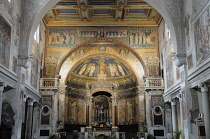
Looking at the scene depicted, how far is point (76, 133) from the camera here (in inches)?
1139

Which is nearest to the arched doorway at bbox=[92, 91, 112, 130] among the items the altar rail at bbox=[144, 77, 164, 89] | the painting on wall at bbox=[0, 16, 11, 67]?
the altar rail at bbox=[144, 77, 164, 89]

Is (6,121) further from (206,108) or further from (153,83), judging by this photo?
(153,83)

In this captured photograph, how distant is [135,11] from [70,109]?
46.2 ft

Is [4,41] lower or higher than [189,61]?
higher

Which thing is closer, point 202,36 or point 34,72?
point 202,36

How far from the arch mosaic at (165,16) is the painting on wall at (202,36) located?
1857 millimetres

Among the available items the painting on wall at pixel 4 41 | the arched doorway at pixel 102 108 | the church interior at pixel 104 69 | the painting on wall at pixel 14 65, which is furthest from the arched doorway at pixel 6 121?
the arched doorway at pixel 102 108

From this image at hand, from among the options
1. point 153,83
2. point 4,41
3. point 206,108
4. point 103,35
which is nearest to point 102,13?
point 103,35

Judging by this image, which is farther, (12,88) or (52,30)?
(52,30)

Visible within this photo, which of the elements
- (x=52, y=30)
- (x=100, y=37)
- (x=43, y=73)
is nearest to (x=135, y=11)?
(x=100, y=37)

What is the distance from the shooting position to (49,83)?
26.2 meters

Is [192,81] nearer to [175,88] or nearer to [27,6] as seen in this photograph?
[175,88]

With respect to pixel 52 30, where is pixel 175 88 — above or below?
below

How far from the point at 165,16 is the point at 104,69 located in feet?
53.8
